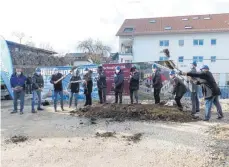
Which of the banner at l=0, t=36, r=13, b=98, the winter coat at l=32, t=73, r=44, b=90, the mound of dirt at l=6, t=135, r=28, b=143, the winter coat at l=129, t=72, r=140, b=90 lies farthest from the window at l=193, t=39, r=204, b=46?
the mound of dirt at l=6, t=135, r=28, b=143

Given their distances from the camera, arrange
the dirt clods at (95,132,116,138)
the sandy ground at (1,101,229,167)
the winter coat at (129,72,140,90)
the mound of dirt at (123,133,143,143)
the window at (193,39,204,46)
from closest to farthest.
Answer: the sandy ground at (1,101,229,167)
the mound of dirt at (123,133,143,143)
the dirt clods at (95,132,116,138)
the winter coat at (129,72,140,90)
the window at (193,39,204,46)

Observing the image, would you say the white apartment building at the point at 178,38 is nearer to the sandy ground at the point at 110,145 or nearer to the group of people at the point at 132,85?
the group of people at the point at 132,85

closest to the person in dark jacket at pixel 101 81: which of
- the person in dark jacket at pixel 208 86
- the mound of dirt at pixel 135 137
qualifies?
the person in dark jacket at pixel 208 86

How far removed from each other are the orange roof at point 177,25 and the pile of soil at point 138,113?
37.1 meters

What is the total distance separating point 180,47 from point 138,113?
37664 millimetres

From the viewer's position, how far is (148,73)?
1287 centimetres

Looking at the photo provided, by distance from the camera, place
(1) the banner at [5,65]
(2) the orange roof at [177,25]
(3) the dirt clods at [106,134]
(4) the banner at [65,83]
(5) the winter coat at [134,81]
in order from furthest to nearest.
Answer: (2) the orange roof at [177,25] → (4) the banner at [65,83] → (1) the banner at [5,65] → (5) the winter coat at [134,81] → (3) the dirt clods at [106,134]

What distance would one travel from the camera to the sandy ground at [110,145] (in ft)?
17.3

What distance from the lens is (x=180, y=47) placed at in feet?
147

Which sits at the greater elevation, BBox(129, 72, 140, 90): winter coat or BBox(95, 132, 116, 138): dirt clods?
BBox(129, 72, 140, 90): winter coat

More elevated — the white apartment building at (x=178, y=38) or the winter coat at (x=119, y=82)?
the white apartment building at (x=178, y=38)

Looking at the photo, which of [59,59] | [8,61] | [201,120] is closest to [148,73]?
[201,120]

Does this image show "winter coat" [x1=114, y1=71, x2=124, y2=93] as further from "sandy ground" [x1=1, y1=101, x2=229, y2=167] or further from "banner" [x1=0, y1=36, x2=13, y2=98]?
"banner" [x1=0, y1=36, x2=13, y2=98]

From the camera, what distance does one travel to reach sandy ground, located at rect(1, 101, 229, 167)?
17.3ft
